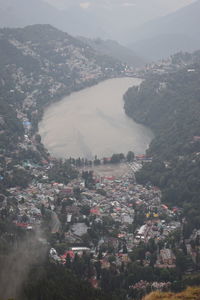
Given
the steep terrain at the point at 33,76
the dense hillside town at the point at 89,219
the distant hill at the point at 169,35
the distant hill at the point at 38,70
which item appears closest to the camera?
the dense hillside town at the point at 89,219

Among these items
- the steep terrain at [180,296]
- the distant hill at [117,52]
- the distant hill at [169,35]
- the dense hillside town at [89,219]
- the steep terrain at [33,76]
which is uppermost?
the distant hill at [169,35]

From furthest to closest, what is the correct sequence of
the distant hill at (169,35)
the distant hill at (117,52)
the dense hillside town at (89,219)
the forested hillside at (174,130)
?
the distant hill at (169,35) < the distant hill at (117,52) < the forested hillside at (174,130) < the dense hillside town at (89,219)

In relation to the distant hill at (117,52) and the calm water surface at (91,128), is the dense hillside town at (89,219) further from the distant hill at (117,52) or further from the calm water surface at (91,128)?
the distant hill at (117,52)

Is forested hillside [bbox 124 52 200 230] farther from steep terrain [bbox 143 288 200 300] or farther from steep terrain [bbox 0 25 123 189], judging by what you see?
steep terrain [bbox 143 288 200 300]

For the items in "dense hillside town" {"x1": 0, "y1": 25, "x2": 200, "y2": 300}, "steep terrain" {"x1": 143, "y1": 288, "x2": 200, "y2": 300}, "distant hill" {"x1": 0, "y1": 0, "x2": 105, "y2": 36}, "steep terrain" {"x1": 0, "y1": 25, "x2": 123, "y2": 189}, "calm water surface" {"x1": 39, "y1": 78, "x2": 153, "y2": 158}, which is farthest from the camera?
"distant hill" {"x1": 0, "y1": 0, "x2": 105, "y2": 36}

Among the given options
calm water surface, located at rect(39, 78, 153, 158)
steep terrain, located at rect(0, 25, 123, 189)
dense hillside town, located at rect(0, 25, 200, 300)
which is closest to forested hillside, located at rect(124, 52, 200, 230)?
dense hillside town, located at rect(0, 25, 200, 300)

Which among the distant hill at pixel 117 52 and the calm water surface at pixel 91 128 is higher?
the distant hill at pixel 117 52

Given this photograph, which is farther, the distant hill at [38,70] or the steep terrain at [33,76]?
the distant hill at [38,70]

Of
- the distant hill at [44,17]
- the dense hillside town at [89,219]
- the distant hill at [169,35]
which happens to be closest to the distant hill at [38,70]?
the dense hillside town at [89,219]
